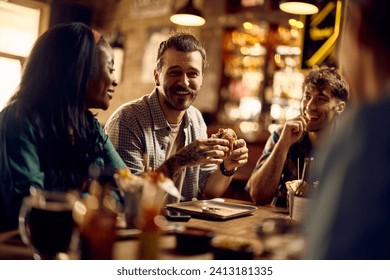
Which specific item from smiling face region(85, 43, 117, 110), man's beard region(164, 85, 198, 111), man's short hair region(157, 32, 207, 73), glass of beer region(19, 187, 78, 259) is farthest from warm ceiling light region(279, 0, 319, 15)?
glass of beer region(19, 187, 78, 259)

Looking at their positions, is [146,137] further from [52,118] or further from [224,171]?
[52,118]

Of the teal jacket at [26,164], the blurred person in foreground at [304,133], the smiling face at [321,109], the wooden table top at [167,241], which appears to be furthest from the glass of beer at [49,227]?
the smiling face at [321,109]

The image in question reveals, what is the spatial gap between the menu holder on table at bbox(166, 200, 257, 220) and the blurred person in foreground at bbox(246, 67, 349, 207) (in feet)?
1.32

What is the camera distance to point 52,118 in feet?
4.41

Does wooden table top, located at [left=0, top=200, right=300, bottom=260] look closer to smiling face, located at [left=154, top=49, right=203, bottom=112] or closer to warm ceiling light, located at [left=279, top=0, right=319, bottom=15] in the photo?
smiling face, located at [left=154, top=49, right=203, bottom=112]

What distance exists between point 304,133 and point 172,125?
0.64 metres

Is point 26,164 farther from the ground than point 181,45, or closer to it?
closer to it

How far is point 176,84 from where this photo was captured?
2.04 m

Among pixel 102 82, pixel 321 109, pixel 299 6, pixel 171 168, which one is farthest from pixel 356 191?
pixel 299 6

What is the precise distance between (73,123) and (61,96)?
8cm

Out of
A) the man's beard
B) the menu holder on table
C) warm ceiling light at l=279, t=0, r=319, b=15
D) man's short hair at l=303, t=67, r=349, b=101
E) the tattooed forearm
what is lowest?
the menu holder on table

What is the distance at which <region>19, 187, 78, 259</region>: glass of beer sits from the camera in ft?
3.20
